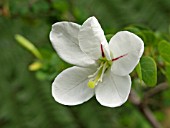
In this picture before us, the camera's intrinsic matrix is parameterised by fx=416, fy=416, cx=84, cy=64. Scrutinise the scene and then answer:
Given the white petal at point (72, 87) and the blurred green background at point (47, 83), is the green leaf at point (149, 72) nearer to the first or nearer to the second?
the white petal at point (72, 87)

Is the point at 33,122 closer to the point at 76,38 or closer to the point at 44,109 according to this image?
the point at 44,109

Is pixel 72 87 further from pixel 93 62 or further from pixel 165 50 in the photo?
pixel 165 50

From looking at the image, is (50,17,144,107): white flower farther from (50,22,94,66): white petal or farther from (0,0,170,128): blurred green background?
(0,0,170,128): blurred green background

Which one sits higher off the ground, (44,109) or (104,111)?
(44,109)

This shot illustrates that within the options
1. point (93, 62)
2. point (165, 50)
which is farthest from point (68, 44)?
point (165, 50)

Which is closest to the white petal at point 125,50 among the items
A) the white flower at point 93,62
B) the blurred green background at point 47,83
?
the white flower at point 93,62

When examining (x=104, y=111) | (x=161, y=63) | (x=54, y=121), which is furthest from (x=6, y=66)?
(x=161, y=63)
